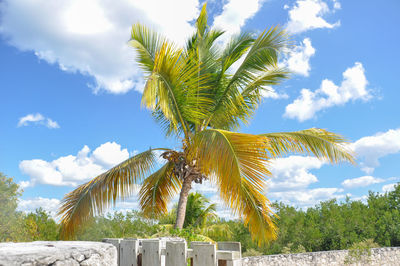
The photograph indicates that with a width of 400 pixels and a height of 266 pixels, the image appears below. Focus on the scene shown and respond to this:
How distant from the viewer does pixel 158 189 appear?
9977 mm

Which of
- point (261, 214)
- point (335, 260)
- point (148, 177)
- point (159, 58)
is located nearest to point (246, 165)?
point (261, 214)

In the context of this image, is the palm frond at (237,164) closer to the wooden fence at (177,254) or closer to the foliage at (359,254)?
the wooden fence at (177,254)

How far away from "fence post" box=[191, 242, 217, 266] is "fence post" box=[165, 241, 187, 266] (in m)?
0.12

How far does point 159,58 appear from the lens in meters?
8.22

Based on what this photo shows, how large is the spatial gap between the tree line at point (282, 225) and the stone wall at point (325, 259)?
1.11 m

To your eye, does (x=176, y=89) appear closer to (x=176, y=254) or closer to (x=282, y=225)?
(x=176, y=254)

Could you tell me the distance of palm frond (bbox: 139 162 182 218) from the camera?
9.84 metres

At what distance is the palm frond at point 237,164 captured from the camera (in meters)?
6.54

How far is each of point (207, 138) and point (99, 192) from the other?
3377 mm

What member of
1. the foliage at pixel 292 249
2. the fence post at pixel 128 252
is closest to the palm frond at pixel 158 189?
the fence post at pixel 128 252

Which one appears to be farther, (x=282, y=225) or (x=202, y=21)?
(x=282, y=225)

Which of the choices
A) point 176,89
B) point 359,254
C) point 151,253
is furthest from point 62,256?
point 359,254

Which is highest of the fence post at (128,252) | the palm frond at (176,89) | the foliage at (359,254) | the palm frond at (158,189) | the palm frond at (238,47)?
the palm frond at (238,47)

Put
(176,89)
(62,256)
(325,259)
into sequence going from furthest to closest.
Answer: (325,259) → (176,89) → (62,256)
